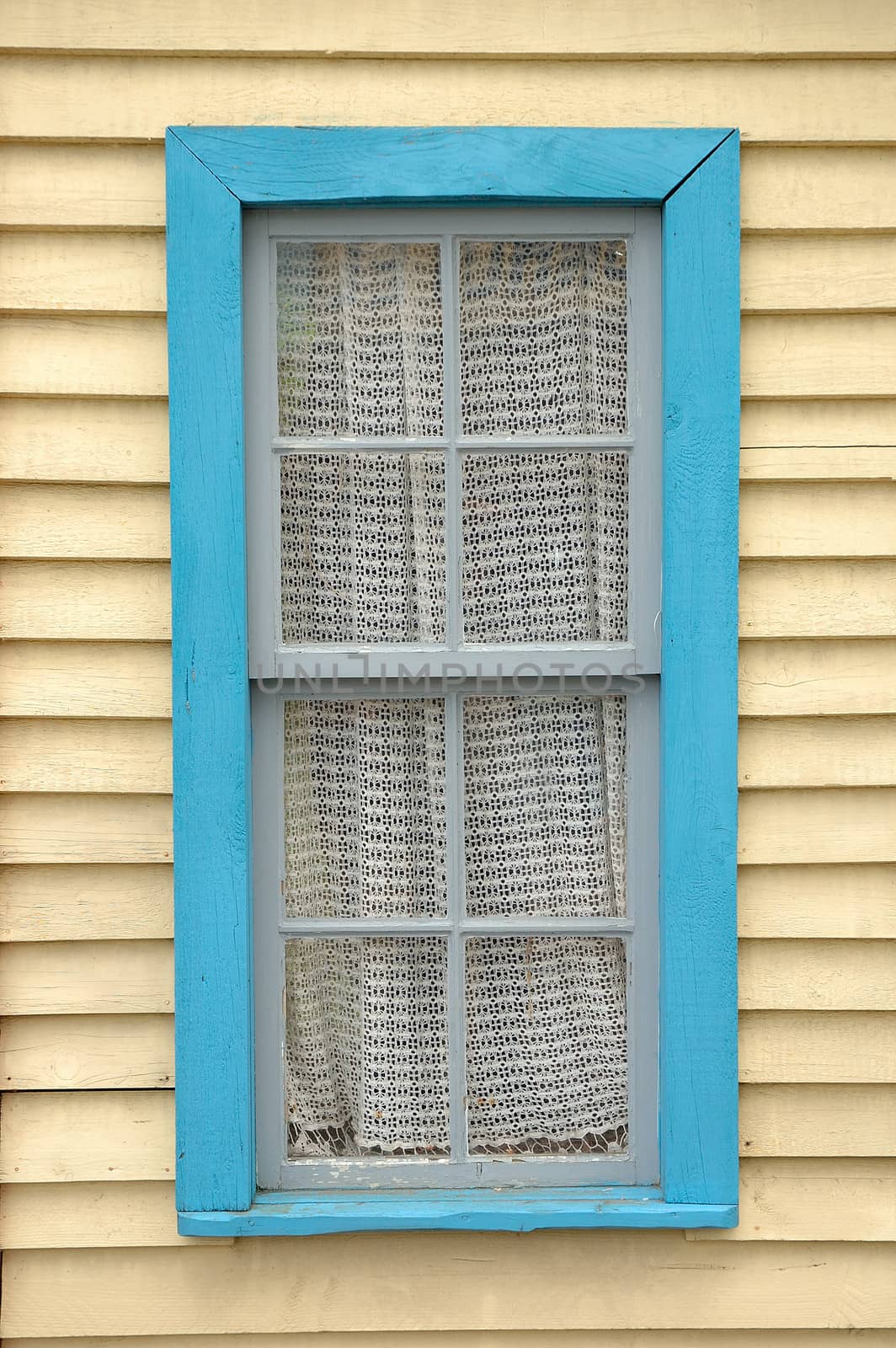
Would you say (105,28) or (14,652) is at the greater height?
(105,28)

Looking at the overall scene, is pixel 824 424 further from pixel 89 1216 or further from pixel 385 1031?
pixel 89 1216

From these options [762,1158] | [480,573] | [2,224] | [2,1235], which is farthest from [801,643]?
[2,1235]

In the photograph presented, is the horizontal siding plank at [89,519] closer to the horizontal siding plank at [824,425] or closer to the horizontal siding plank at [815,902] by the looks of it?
the horizontal siding plank at [824,425]

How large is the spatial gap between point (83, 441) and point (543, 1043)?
147 centimetres

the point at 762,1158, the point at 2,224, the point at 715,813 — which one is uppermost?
the point at 2,224

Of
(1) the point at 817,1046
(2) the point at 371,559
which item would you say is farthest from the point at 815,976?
(2) the point at 371,559

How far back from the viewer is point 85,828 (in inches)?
82.9

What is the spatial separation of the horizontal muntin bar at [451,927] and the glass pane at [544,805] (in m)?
0.02

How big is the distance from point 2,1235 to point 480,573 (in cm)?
158

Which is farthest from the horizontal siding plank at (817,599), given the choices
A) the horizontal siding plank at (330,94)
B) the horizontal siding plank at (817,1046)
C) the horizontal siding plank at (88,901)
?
the horizontal siding plank at (88,901)

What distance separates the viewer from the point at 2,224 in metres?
2.05

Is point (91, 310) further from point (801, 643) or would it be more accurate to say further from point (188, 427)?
point (801, 643)

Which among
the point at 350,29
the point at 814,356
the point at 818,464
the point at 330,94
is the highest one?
the point at 350,29

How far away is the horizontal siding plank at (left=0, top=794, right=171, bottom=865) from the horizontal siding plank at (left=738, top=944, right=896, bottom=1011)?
1.16 m
